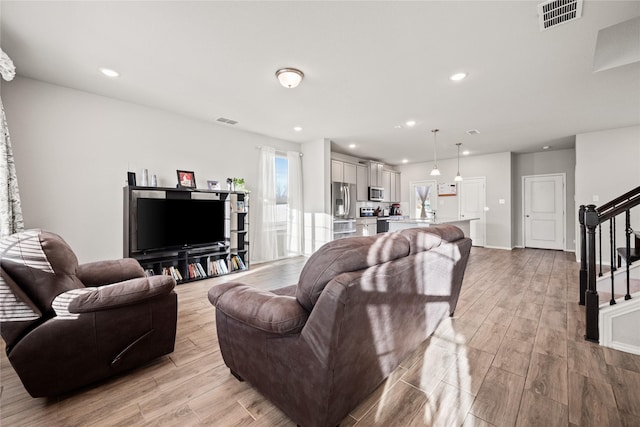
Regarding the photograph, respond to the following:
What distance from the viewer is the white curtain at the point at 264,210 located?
17.9 ft

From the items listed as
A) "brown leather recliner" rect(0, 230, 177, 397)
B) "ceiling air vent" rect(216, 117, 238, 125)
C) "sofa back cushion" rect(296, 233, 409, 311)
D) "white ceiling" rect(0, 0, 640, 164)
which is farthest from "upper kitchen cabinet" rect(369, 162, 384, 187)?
"brown leather recliner" rect(0, 230, 177, 397)

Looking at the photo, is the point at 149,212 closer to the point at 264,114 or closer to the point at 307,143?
the point at 264,114

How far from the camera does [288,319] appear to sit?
1.22 m

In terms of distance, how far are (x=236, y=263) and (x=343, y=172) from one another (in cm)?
360

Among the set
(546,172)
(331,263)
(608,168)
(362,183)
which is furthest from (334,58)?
(546,172)

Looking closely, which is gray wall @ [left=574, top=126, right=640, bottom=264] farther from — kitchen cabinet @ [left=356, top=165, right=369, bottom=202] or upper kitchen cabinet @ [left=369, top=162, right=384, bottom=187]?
kitchen cabinet @ [left=356, top=165, right=369, bottom=202]

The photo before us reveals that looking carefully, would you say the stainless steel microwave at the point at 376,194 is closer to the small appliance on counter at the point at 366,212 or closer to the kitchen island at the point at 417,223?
the small appliance on counter at the point at 366,212

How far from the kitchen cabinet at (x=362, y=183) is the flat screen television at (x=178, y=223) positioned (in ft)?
12.9

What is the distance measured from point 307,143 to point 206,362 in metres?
5.05

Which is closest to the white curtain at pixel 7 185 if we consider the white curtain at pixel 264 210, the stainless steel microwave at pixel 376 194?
the white curtain at pixel 264 210

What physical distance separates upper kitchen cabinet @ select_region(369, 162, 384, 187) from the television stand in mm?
4132

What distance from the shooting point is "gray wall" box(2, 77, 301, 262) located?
Result: 3.10 metres

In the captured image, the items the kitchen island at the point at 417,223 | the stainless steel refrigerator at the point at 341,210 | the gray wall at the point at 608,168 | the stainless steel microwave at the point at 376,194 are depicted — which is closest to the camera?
the gray wall at the point at 608,168

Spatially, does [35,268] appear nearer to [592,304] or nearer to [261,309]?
[261,309]
